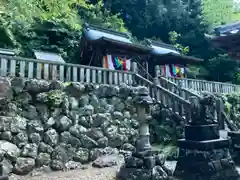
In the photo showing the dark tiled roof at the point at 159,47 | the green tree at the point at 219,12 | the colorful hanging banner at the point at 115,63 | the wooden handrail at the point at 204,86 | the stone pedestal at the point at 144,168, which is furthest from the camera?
the green tree at the point at 219,12

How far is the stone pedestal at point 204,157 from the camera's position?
4.84 meters

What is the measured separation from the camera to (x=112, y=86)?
27.2 feet

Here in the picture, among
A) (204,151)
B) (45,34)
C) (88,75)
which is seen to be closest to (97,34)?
(45,34)

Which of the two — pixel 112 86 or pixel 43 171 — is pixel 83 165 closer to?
pixel 43 171

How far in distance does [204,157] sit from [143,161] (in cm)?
134

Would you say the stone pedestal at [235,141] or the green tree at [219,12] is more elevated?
the green tree at [219,12]

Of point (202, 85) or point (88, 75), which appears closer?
point (88, 75)

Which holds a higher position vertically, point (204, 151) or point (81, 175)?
point (204, 151)

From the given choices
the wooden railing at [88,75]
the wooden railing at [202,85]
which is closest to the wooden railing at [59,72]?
the wooden railing at [88,75]

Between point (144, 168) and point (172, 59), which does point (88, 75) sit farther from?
point (172, 59)

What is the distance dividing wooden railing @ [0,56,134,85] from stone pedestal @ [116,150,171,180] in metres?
3.38

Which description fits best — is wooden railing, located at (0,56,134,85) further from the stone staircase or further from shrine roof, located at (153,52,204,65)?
shrine roof, located at (153,52,204,65)

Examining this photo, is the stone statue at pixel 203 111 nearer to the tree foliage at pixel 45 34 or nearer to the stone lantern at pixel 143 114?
the stone lantern at pixel 143 114

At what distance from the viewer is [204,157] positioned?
15.9ft
